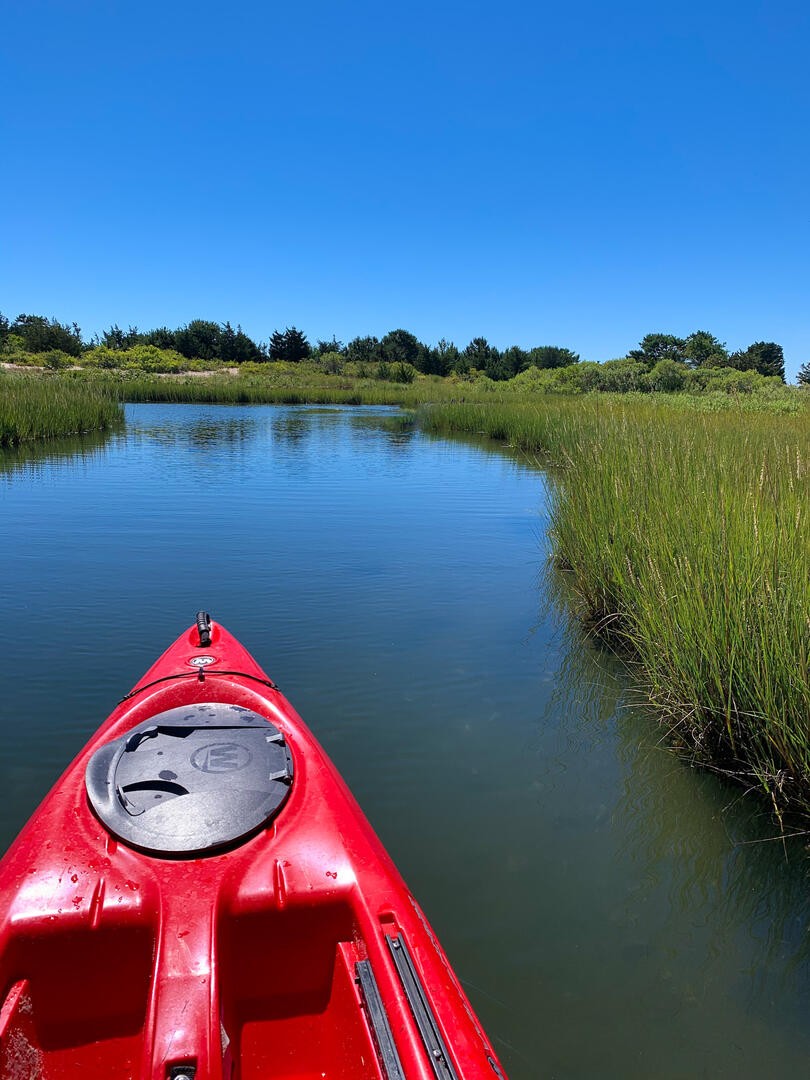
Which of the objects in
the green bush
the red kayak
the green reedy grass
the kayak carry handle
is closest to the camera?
the red kayak

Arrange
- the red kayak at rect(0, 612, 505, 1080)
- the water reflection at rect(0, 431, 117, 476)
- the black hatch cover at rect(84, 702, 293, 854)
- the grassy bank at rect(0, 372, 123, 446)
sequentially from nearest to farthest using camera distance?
1. the red kayak at rect(0, 612, 505, 1080)
2. the black hatch cover at rect(84, 702, 293, 854)
3. the water reflection at rect(0, 431, 117, 476)
4. the grassy bank at rect(0, 372, 123, 446)

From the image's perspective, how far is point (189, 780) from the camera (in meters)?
2.18

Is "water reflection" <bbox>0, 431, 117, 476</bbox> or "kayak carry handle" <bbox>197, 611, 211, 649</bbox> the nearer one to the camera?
"kayak carry handle" <bbox>197, 611, 211, 649</bbox>

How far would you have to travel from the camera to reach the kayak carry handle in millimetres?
3387

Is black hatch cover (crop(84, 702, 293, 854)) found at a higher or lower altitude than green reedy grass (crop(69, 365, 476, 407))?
lower

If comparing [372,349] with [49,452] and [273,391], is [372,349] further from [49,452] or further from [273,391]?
[49,452]

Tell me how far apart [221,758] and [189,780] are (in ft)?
0.49

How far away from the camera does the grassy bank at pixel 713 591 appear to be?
115 inches

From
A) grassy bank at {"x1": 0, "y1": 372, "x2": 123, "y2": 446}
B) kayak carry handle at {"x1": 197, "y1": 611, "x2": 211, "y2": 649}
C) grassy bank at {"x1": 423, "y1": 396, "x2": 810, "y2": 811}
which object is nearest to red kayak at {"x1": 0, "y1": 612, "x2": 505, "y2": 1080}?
kayak carry handle at {"x1": 197, "y1": 611, "x2": 211, "y2": 649}

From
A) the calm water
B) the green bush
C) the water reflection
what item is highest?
the green bush

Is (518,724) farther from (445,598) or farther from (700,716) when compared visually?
(445,598)

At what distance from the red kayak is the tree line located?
164ft

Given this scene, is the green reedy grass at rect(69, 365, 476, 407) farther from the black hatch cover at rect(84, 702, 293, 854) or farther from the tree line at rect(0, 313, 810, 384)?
the black hatch cover at rect(84, 702, 293, 854)

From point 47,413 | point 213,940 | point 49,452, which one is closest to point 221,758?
point 213,940
